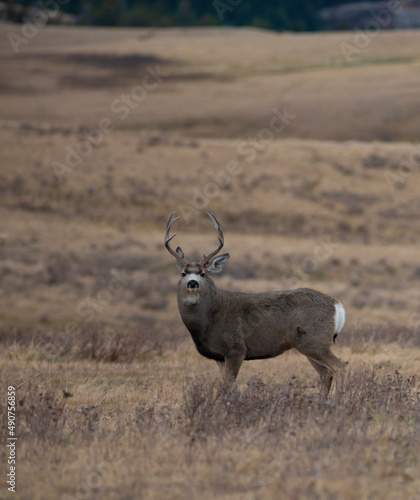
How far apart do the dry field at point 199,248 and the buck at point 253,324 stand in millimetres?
468

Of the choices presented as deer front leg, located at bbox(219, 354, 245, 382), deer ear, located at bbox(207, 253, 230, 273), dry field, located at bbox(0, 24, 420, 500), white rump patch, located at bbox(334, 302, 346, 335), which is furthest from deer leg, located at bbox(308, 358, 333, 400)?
deer ear, located at bbox(207, 253, 230, 273)

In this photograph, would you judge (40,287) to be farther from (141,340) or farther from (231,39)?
(231,39)

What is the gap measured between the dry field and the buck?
0.47 metres

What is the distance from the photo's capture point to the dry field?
642 centimetres

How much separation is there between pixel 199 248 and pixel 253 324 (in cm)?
2370

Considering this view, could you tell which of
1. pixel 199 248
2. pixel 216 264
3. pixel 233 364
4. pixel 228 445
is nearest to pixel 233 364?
pixel 233 364

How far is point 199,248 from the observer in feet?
109

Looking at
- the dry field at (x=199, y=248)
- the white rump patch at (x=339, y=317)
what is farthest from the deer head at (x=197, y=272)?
the white rump patch at (x=339, y=317)

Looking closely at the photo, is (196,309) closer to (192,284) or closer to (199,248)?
(192,284)

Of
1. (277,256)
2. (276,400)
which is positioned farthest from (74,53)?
(276,400)

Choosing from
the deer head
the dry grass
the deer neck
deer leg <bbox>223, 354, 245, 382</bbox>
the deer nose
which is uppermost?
the deer head

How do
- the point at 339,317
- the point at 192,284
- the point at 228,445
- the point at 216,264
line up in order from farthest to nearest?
the point at 216,264 < the point at 339,317 < the point at 192,284 < the point at 228,445

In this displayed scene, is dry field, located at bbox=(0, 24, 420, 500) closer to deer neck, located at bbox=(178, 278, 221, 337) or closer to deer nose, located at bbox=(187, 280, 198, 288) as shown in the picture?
deer neck, located at bbox=(178, 278, 221, 337)

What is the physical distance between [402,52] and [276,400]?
8656cm
